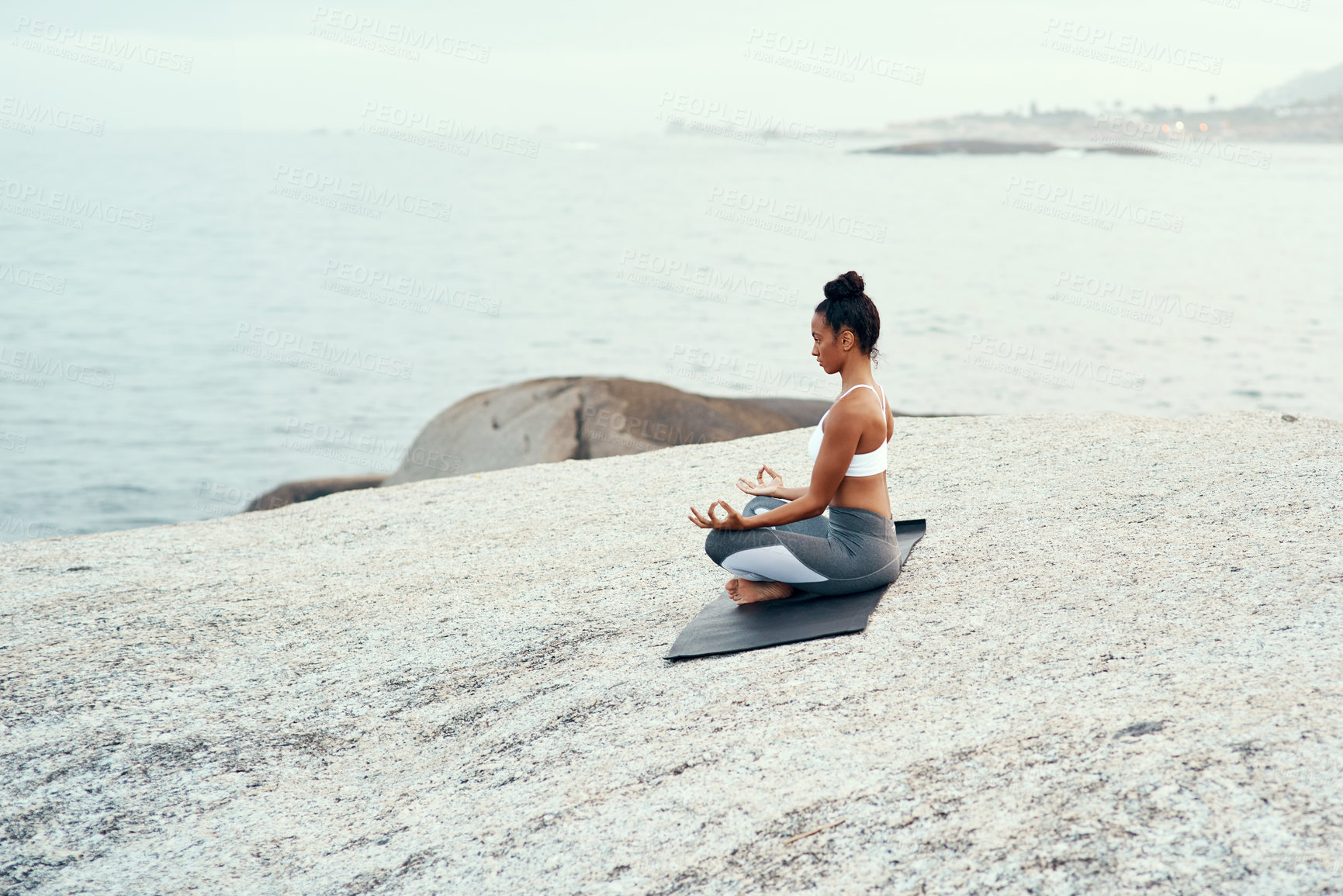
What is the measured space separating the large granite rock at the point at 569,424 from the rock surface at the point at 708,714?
385 cm

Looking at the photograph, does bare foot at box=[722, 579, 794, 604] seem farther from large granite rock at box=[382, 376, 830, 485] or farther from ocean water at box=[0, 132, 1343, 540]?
large granite rock at box=[382, 376, 830, 485]

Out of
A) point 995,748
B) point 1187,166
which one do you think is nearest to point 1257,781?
point 995,748

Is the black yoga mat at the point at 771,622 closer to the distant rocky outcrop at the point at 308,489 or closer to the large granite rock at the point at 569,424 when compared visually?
the large granite rock at the point at 569,424

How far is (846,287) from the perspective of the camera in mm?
4012

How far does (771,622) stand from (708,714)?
30.5 inches

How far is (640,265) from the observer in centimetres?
3653

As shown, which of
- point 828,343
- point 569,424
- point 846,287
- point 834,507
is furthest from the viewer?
point 569,424

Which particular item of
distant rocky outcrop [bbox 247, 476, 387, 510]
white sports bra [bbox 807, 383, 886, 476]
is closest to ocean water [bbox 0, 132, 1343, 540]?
white sports bra [bbox 807, 383, 886, 476]

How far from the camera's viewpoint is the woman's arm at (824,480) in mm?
4117

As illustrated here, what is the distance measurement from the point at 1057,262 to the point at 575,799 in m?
34.8

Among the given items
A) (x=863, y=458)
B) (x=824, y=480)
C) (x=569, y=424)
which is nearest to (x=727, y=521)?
(x=824, y=480)

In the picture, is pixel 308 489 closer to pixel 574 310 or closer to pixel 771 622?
pixel 771 622

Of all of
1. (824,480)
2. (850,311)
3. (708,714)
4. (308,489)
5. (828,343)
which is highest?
(850,311)

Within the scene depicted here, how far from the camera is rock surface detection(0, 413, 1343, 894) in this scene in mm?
2633
